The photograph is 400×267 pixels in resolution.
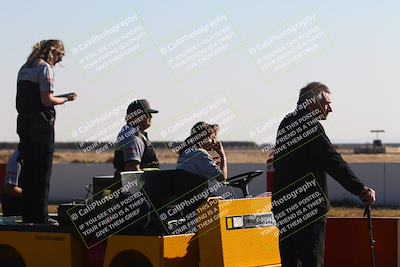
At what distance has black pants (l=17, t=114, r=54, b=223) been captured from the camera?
9.57 metres

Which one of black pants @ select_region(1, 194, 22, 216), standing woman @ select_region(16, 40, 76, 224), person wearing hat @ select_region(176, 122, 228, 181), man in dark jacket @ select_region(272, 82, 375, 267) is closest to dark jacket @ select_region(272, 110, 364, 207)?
man in dark jacket @ select_region(272, 82, 375, 267)

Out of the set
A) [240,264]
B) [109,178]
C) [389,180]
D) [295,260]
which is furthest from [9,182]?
[389,180]

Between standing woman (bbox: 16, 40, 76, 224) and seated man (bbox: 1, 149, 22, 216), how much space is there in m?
0.42

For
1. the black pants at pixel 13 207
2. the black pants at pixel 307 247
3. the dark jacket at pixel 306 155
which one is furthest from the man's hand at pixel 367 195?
the black pants at pixel 13 207

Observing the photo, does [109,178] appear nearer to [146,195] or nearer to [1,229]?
[146,195]

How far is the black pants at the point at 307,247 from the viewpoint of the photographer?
8266 millimetres

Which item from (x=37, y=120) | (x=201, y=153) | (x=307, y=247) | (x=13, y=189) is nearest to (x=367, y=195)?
(x=307, y=247)

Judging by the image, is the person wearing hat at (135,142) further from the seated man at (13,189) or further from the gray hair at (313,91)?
the gray hair at (313,91)

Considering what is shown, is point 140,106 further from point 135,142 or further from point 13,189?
point 13,189

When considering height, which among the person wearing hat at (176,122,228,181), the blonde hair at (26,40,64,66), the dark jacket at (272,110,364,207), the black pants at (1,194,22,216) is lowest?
the dark jacket at (272,110,364,207)

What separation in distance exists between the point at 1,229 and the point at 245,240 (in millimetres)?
2455

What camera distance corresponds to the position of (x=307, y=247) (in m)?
8.27

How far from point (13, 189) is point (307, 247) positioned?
335cm

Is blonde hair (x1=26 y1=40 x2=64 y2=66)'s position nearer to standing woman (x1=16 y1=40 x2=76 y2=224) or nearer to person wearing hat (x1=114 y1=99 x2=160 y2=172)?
standing woman (x1=16 y1=40 x2=76 y2=224)
